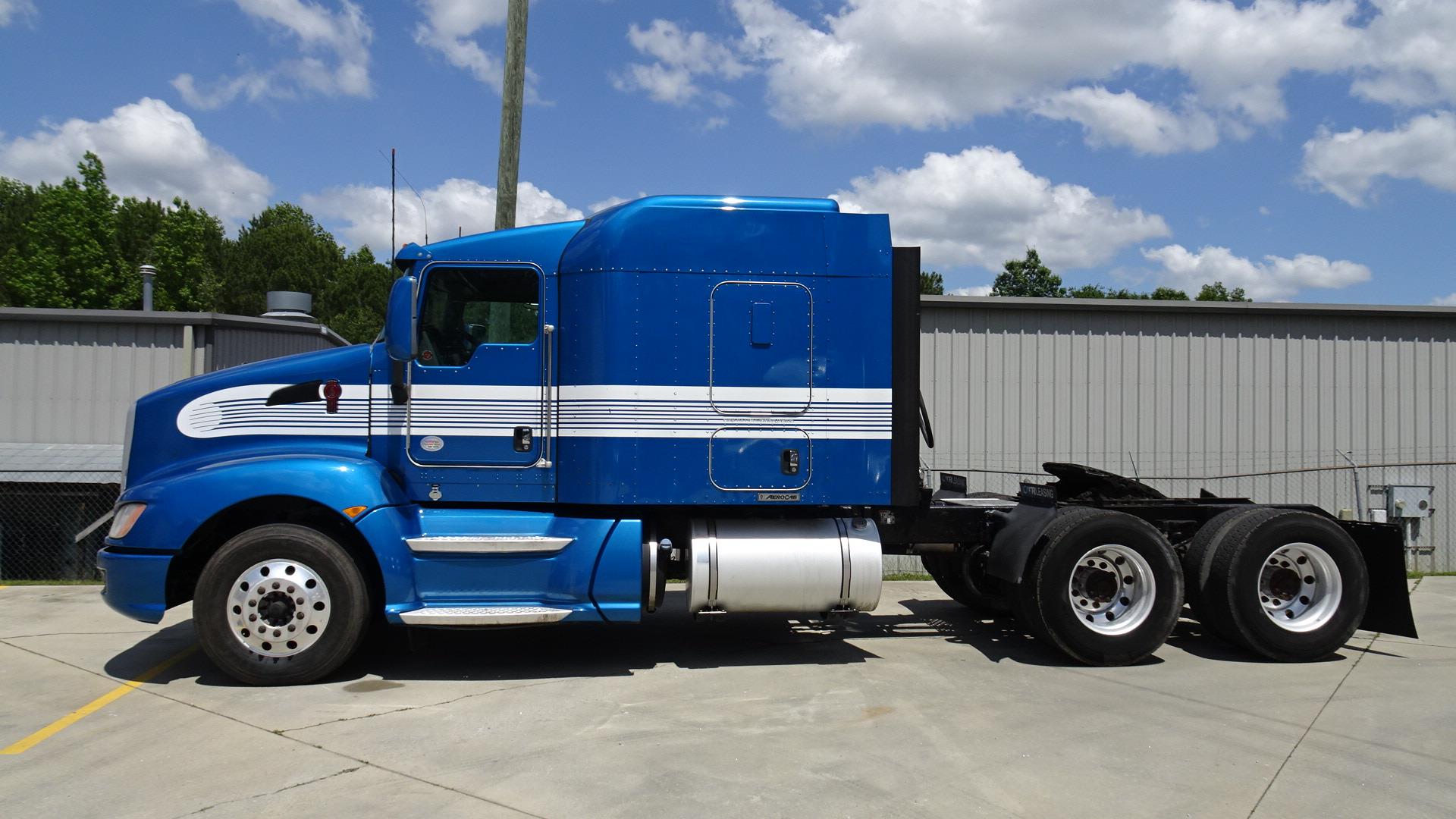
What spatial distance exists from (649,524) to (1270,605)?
15.2 feet

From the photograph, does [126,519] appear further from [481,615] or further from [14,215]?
[14,215]

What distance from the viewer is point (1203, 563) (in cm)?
701

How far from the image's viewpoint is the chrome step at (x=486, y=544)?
6125 millimetres

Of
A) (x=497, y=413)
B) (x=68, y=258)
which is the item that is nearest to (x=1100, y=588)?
(x=497, y=413)

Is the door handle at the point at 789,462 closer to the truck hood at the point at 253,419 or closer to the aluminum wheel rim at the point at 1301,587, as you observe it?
the truck hood at the point at 253,419

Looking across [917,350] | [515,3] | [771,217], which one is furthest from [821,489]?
[515,3]

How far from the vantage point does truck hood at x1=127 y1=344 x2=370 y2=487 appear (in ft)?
21.3

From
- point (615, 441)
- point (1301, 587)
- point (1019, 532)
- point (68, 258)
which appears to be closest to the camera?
point (615, 441)

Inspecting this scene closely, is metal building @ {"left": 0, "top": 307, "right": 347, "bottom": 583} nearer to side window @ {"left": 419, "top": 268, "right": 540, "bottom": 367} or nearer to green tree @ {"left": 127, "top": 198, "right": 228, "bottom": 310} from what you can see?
side window @ {"left": 419, "top": 268, "right": 540, "bottom": 367}

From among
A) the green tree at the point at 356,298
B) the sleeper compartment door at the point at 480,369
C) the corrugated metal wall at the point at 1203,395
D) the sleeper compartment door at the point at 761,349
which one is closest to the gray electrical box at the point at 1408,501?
the corrugated metal wall at the point at 1203,395

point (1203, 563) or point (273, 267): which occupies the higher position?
point (273, 267)

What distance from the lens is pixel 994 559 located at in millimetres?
7086

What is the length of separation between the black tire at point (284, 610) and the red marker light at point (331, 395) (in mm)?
892

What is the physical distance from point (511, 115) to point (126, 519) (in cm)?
584
